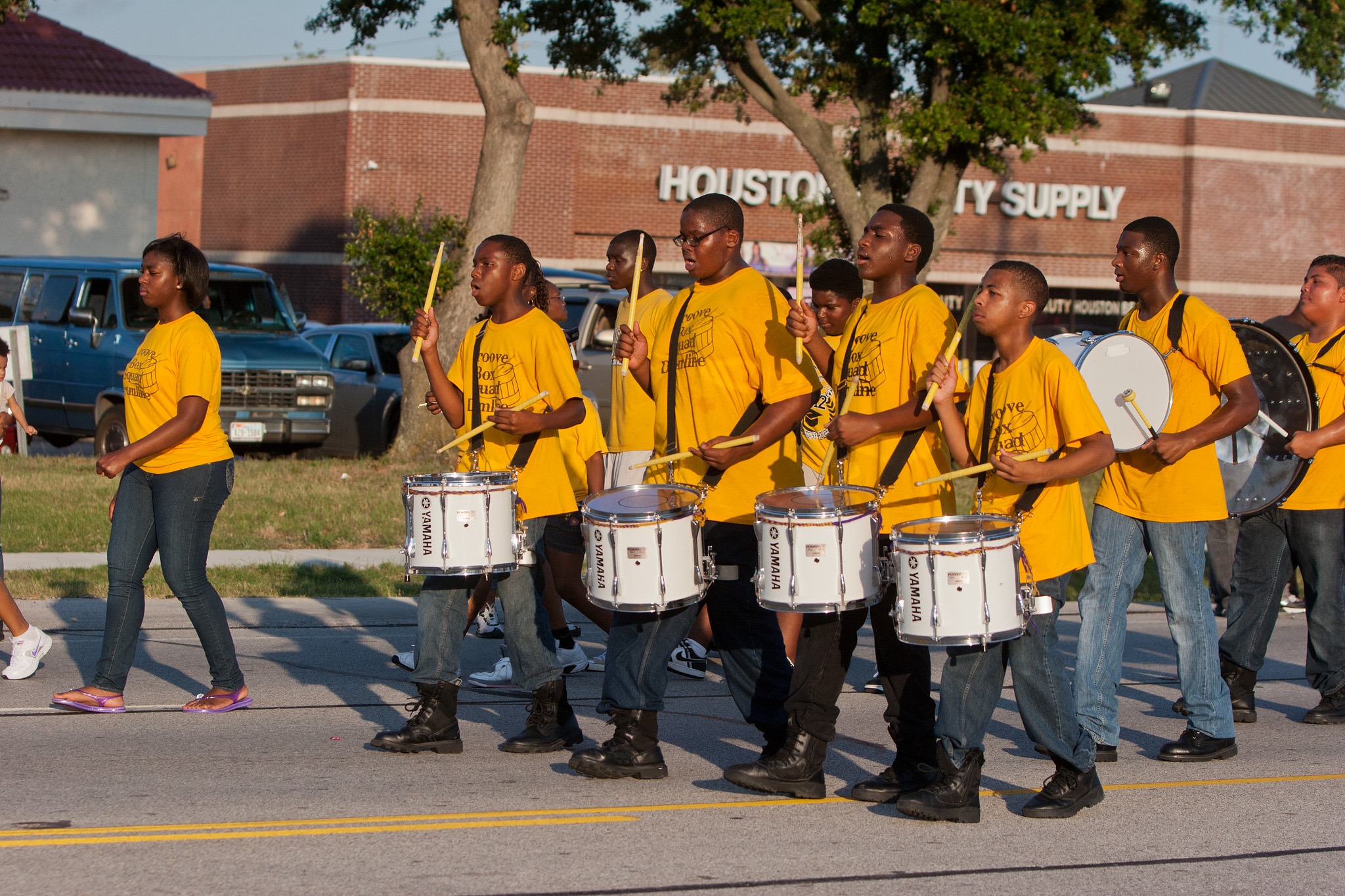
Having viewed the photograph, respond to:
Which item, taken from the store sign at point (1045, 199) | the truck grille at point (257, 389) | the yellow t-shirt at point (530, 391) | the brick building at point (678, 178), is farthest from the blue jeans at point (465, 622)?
the store sign at point (1045, 199)

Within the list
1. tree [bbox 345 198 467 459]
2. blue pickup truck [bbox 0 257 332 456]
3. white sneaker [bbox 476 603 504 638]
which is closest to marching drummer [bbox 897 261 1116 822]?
white sneaker [bbox 476 603 504 638]

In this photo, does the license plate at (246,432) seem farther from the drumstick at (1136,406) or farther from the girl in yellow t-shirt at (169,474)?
the drumstick at (1136,406)

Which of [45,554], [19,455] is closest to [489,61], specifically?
[19,455]

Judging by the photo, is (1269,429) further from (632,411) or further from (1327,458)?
(632,411)

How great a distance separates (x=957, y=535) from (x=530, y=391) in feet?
6.93

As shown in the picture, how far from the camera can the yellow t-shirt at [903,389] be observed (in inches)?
223

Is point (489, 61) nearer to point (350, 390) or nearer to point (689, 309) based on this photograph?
point (350, 390)

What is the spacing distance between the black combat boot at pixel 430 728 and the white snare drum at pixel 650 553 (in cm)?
107

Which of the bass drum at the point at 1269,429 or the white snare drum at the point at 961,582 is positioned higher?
the bass drum at the point at 1269,429

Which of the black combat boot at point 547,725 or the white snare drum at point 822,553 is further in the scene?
the black combat boot at point 547,725

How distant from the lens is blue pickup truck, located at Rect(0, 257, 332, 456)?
17.5 m

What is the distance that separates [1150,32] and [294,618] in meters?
18.7

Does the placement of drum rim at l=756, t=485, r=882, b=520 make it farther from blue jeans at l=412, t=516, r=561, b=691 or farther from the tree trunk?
the tree trunk

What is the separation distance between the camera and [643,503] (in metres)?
5.83
